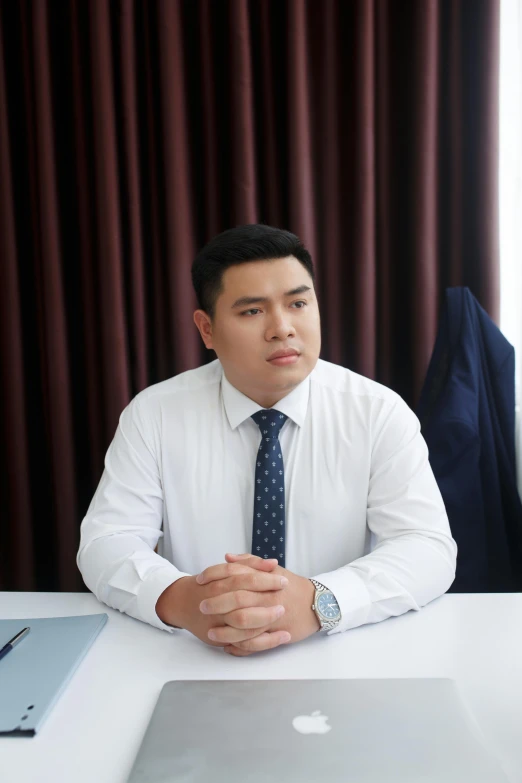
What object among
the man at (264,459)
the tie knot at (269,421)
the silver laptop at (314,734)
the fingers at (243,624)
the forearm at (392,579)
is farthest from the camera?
the tie knot at (269,421)

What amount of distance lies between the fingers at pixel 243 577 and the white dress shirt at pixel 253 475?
0.29 m

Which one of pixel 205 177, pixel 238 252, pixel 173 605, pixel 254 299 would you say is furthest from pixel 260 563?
pixel 205 177

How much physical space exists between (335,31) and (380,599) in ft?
5.83

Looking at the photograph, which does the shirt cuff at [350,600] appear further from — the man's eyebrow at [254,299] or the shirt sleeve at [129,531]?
the man's eyebrow at [254,299]

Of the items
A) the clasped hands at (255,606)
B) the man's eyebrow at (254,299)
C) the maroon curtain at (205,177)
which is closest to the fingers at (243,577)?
the clasped hands at (255,606)

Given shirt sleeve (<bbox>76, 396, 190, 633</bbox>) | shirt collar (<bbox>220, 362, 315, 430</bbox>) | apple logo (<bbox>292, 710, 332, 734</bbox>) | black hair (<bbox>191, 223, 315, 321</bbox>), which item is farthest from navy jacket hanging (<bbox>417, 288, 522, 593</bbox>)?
apple logo (<bbox>292, 710, 332, 734</bbox>)

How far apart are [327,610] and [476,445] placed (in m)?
0.78

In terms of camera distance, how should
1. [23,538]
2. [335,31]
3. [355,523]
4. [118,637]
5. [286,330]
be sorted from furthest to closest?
[23,538]
[335,31]
[355,523]
[286,330]
[118,637]

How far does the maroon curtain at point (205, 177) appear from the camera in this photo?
1959mm

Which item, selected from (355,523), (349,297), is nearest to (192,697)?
(355,523)

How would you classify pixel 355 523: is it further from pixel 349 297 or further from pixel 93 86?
pixel 93 86

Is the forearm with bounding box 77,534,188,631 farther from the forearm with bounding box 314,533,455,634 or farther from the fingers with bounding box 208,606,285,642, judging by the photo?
the forearm with bounding box 314,533,455,634

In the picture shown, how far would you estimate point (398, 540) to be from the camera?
1213 millimetres

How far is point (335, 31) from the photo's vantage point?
198 cm
